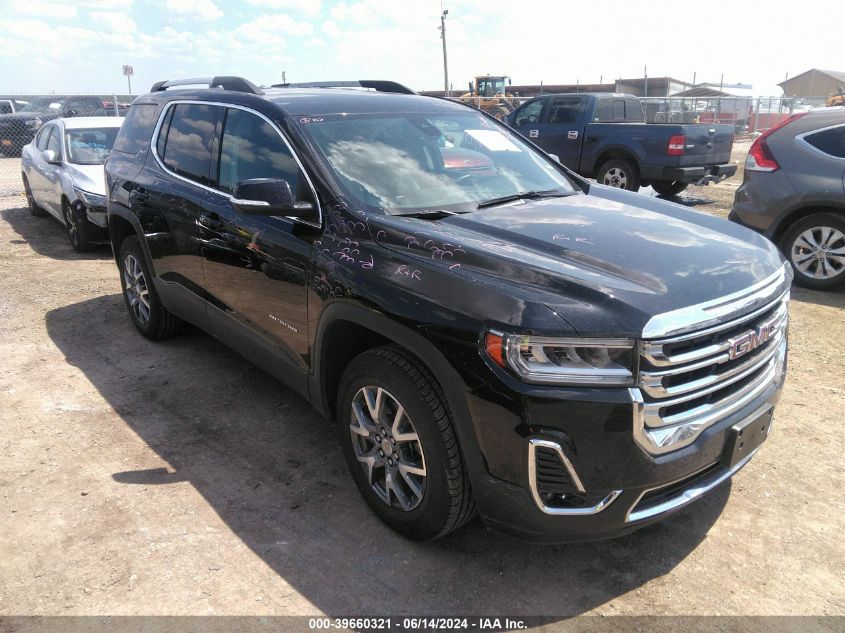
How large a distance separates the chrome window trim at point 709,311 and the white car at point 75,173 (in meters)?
7.34

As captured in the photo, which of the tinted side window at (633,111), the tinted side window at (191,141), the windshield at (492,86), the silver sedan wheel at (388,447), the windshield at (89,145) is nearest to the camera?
the silver sedan wheel at (388,447)

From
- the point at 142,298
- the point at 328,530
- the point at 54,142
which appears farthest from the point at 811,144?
the point at 54,142

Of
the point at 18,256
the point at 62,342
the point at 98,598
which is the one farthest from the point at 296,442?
the point at 18,256

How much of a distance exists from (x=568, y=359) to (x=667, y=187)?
1020 centimetres

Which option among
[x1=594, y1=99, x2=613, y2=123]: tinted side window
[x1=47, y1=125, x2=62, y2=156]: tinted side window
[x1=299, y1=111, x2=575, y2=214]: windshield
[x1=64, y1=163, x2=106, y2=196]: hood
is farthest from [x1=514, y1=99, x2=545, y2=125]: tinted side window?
[x1=299, y1=111, x2=575, y2=214]: windshield

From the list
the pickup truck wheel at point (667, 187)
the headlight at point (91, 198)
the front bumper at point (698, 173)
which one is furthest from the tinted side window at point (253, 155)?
the pickup truck wheel at point (667, 187)

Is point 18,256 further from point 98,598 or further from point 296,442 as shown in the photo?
point 98,598

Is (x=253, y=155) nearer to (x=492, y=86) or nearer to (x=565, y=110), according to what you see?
(x=565, y=110)

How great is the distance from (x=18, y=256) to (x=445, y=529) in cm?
794

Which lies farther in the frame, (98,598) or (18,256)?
(18,256)

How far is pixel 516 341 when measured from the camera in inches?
90.5

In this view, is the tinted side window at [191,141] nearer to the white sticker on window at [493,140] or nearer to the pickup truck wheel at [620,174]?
the white sticker on window at [493,140]

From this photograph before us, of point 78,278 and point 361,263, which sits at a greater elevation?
point 361,263

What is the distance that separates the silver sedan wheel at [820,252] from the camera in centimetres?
639
